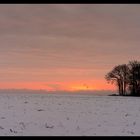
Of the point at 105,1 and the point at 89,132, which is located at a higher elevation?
the point at 105,1

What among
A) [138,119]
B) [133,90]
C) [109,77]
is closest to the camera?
[138,119]

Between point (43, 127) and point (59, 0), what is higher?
point (59, 0)

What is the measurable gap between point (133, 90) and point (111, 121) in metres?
75.9

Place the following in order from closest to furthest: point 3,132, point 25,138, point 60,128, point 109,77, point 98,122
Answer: point 25,138, point 3,132, point 60,128, point 98,122, point 109,77

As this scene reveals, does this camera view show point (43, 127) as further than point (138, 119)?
No

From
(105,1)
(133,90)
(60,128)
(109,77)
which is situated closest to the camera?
(105,1)

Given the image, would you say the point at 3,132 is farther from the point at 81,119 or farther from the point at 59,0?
the point at 59,0

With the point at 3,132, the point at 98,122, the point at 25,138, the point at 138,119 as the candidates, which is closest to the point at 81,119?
the point at 98,122

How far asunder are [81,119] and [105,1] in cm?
1249

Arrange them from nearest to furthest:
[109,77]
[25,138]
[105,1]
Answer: [105,1] → [25,138] → [109,77]

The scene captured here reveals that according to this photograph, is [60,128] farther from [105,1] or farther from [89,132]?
[105,1]

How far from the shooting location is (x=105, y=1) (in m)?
5.23

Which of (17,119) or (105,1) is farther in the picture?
(17,119)

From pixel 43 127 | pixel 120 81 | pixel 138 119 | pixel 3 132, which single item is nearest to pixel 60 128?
pixel 43 127
